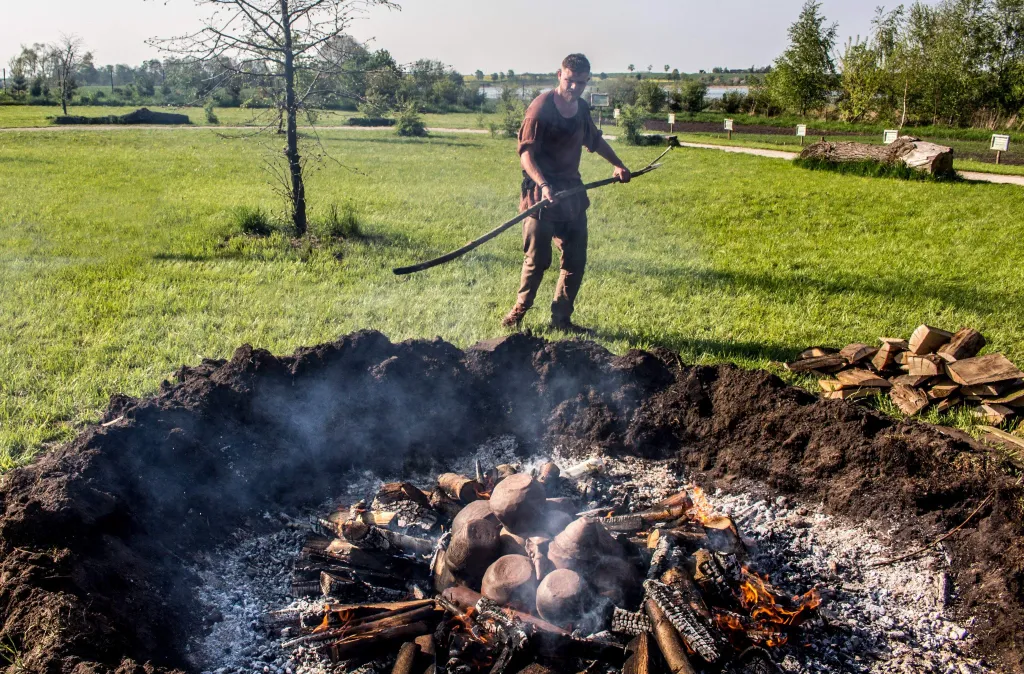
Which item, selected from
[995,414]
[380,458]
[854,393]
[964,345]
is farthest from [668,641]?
[964,345]

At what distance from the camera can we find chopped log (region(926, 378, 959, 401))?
454 centimetres

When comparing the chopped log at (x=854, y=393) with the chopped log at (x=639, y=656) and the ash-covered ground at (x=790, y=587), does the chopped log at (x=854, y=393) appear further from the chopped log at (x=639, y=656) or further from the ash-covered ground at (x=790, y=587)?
the chopped log at (x=639, y=656)

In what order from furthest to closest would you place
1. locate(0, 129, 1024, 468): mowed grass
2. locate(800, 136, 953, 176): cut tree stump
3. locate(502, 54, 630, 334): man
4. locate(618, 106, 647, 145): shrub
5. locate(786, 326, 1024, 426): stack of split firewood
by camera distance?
locate(618, 106, 647, 145): shrub → locate(800, 136, 953, 176): cut tree stump → locate(0, 129, 1024, 468): mowed grass → locate(502, 54, 630, 334): man → locate(786, 326, 1024, 426): stack of split firewood

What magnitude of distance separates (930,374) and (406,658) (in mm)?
3971

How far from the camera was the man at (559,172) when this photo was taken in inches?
205

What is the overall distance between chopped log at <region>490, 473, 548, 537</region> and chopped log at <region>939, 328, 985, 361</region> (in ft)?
10.7

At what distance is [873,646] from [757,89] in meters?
38.6

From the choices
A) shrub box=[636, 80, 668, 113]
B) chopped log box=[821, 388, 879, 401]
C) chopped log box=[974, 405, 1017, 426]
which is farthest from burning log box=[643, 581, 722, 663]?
shrub box=[636, 80, 668, 113]

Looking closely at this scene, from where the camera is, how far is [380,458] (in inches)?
157

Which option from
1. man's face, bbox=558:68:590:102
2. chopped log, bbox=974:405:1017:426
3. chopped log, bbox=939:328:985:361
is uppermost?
man's face, bbox=558:68:590:102

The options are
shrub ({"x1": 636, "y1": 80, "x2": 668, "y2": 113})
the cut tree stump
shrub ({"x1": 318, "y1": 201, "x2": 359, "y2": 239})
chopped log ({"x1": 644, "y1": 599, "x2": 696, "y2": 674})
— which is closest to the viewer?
chopped log ({"x1": 644, "y1": 599, "x2": 696, "y2": 674})

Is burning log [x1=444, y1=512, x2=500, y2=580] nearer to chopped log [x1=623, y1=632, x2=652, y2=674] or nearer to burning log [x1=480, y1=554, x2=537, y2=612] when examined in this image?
burning log [x1=480, y1=554, x2=537, y2=612]

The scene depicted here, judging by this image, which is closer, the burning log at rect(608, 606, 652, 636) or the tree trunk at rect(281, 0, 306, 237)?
the burning log at rect(608, 606, 652, 636)

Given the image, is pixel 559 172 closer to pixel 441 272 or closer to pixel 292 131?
pixel 441 272
